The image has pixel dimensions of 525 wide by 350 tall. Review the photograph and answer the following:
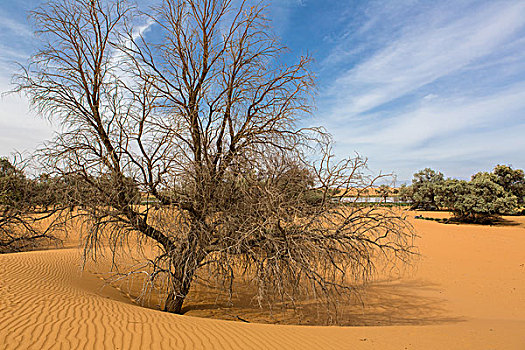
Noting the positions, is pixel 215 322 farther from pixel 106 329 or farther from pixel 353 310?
pixel 353 310

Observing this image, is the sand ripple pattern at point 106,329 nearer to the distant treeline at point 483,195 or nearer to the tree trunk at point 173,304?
the tree trunk at point 173,304

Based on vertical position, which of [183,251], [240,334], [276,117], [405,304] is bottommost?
[405,304]

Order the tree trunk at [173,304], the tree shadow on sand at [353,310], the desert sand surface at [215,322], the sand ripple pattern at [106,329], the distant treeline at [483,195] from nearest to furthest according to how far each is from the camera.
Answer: the sand ripple pattern at [106,329]
the desert sand surface at [215,322]
the tree trunk at [173,304]
the tree shadow on sand at [353,310]
the distant treeline at [483,195]

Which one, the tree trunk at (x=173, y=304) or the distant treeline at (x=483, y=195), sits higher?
the distant treeline at (x=483, y=195)

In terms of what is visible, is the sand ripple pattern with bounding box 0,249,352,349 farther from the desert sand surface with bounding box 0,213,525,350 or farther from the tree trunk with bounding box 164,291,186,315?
the tree trunk with bounding box 164,291,186,315

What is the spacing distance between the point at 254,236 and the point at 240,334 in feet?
6.85

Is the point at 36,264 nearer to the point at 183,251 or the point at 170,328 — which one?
the point at 183,251

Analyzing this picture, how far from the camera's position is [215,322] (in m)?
5.70

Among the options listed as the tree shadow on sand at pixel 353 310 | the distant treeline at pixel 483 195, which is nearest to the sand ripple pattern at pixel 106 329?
the tree shadow on sand at pixel 353 310

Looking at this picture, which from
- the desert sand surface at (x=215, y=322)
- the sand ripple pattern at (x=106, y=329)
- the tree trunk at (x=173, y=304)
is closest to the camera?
the sand ripple pattern at (x=106, y=329)

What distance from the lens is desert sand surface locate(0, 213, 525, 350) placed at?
4.42m

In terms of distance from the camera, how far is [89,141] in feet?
22.6

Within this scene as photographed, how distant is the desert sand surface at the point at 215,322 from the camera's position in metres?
4.42

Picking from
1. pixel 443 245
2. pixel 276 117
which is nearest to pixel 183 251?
pixel 276 117
